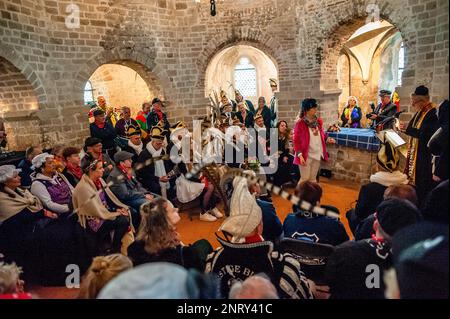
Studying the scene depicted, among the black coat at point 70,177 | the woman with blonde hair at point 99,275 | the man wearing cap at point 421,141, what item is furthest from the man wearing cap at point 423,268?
the black coat at point 70,177

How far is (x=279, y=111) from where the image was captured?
30.2ft

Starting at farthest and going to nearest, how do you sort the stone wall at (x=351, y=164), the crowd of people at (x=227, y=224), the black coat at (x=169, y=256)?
the stone wall at (x=351, y=164) < the black coat at (x=169, y=256) < the crowd of people at (x=227, y=224)

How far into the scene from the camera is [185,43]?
30.8 ft

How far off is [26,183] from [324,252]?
4.51 meters

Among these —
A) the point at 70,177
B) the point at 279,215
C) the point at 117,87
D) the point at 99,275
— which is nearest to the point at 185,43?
the point at 117,87

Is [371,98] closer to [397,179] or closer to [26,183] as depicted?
[397,179]

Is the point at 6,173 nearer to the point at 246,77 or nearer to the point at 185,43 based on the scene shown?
the point at 185,43

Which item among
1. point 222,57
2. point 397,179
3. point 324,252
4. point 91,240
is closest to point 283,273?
point 324,252

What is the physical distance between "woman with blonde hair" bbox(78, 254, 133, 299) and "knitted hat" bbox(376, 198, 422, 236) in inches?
61.2

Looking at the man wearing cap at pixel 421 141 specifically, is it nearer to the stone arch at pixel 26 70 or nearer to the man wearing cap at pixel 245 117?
the man wearing cap at pixel 245 117

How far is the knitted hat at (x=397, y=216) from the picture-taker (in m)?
1.69

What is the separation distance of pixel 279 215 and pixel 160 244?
134 inches

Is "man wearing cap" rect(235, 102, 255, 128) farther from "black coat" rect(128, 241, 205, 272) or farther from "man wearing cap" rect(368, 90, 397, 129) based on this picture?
"black coat" rect(128, 241, 205, 272)

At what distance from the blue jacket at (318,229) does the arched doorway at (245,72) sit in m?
14.8
